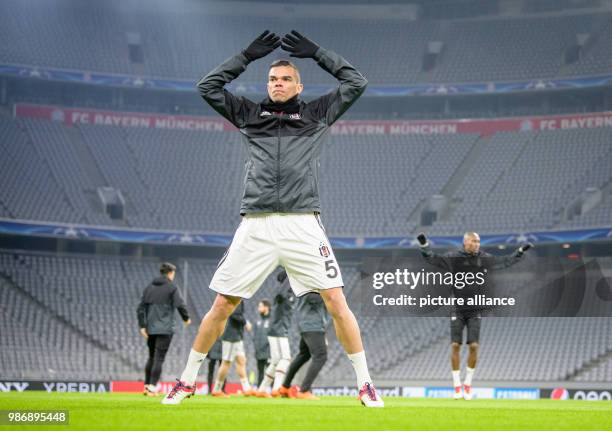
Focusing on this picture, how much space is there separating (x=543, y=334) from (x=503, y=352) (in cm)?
193

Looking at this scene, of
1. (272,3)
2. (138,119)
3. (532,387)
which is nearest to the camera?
(532,387)

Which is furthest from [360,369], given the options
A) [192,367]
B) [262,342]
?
[262,342]

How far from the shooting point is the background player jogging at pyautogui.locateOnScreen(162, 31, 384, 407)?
830cm

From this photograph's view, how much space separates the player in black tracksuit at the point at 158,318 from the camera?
53.4 ft

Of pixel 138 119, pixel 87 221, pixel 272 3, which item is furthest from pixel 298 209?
pixel 272 3

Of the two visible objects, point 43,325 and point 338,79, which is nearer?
point 338,79

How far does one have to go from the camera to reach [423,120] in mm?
48250

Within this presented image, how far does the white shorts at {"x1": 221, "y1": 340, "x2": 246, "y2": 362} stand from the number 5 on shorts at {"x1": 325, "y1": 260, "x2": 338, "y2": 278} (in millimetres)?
9983

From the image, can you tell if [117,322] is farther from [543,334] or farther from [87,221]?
[543,334]

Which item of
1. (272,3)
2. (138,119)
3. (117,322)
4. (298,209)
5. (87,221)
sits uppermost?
(272,3)

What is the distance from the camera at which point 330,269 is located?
830 cm

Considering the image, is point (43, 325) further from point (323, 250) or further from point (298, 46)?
point (323, 250)

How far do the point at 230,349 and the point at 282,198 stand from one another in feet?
→ 33.4

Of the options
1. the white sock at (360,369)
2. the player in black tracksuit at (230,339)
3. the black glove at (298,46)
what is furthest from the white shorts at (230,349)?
the black glove at (298,46)
